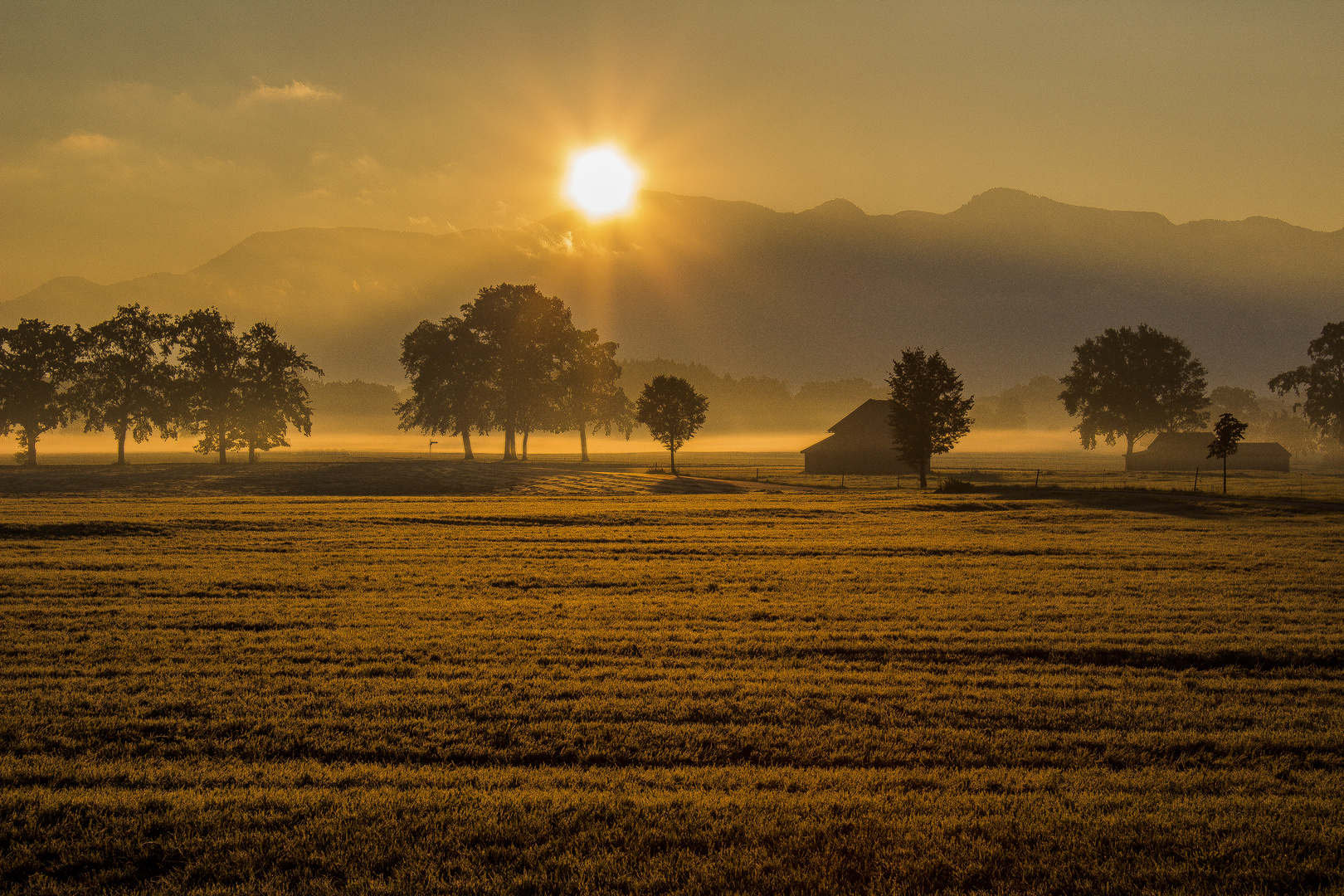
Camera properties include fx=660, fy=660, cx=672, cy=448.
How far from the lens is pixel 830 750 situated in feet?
23.6

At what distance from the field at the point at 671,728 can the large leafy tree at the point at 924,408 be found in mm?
36576

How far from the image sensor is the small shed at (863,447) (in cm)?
7019

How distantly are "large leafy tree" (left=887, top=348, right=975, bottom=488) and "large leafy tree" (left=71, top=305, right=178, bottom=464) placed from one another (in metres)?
71.2

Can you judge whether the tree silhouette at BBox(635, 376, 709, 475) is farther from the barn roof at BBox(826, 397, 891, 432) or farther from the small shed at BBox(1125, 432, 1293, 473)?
the small shed at BBox(1125, 432, 1293, 473)

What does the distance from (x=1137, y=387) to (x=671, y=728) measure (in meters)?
120

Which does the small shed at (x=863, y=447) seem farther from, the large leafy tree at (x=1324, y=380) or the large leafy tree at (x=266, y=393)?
the large leafy tree at (x=1324, y=380)

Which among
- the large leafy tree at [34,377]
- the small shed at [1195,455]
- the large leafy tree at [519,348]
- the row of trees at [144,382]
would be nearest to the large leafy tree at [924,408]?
the large leafy tree at [519,348]

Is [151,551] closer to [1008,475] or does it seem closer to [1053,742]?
[1053,742]

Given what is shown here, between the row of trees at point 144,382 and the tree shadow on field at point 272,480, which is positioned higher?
the row of trees at point 144,382

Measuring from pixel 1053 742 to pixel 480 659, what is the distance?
7.91m

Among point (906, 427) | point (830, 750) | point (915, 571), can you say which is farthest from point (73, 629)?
point (906, 427)

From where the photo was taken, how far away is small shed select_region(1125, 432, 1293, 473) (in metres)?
85.8

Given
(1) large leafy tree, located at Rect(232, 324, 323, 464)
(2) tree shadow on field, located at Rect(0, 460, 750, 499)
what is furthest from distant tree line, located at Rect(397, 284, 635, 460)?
(2) tree shadow on field, located at Rect(0, 460, 750, 499)

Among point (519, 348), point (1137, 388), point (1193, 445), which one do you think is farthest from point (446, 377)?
point (1137, 388)
